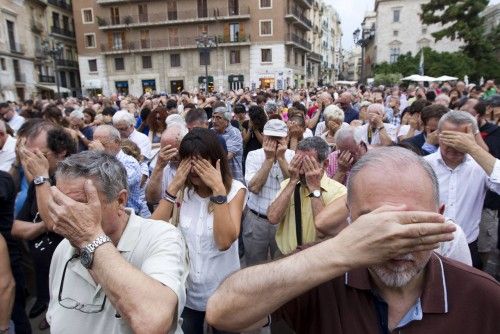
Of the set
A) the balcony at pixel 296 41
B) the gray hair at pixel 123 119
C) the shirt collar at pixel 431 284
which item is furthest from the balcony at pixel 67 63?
the shirt collar at pixel 431 284

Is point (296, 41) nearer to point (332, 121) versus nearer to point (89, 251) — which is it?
point (332, 121)

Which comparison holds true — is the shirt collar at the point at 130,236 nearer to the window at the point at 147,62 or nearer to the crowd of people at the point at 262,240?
the crowd of people at the point at 262,240

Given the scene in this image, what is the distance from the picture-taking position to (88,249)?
1.46 m

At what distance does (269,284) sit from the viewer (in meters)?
1.23

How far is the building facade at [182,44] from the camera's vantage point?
126ft

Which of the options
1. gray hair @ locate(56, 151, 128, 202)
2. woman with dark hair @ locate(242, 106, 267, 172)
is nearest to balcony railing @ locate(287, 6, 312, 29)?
woman with dark hair @ locate(242, 106, 267, 172)

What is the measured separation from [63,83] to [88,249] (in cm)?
4756

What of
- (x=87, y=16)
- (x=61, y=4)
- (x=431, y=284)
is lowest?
(x=431, y=284)

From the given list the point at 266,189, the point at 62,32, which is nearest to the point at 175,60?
the point at 62,32

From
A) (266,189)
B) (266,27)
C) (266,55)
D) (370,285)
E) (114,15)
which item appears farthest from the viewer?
(114,15)

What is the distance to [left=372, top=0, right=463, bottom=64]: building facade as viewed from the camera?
61.4 metres

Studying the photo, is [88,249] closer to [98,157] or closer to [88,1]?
[98,157]

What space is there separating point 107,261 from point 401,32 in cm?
7009

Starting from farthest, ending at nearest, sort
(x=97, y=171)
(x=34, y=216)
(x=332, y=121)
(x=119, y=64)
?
1. (x=119, y=64)
2. (x=332, y=121)
3. (x=34, y=216)
4. (x=97, y=171)
